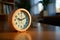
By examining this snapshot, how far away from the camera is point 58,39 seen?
1.73ft

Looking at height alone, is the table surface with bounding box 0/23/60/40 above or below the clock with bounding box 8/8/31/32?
below

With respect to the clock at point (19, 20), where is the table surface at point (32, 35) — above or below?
below

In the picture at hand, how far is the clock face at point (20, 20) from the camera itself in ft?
2.63

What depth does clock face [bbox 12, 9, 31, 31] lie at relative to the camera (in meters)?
0.80

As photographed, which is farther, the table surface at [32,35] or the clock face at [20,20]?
the clock face at [20,20]

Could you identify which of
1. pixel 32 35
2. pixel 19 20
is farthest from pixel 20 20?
pixel 32 35

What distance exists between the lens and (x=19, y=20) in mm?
831

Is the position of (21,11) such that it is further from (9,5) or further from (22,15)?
(9,5)

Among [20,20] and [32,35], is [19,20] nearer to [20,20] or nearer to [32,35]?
[20,20]

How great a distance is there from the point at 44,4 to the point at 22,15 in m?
3.75

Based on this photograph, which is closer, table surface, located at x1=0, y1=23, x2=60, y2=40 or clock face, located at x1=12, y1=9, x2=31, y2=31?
table surface, located at x1=0, y1=23, x2=60, y2=40

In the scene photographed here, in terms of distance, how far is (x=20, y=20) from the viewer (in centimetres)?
83

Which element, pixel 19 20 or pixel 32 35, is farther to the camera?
pixel 19 20

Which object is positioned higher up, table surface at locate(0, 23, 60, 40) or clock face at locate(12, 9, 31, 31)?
clock face at locate(12, 9, 31, 31)
